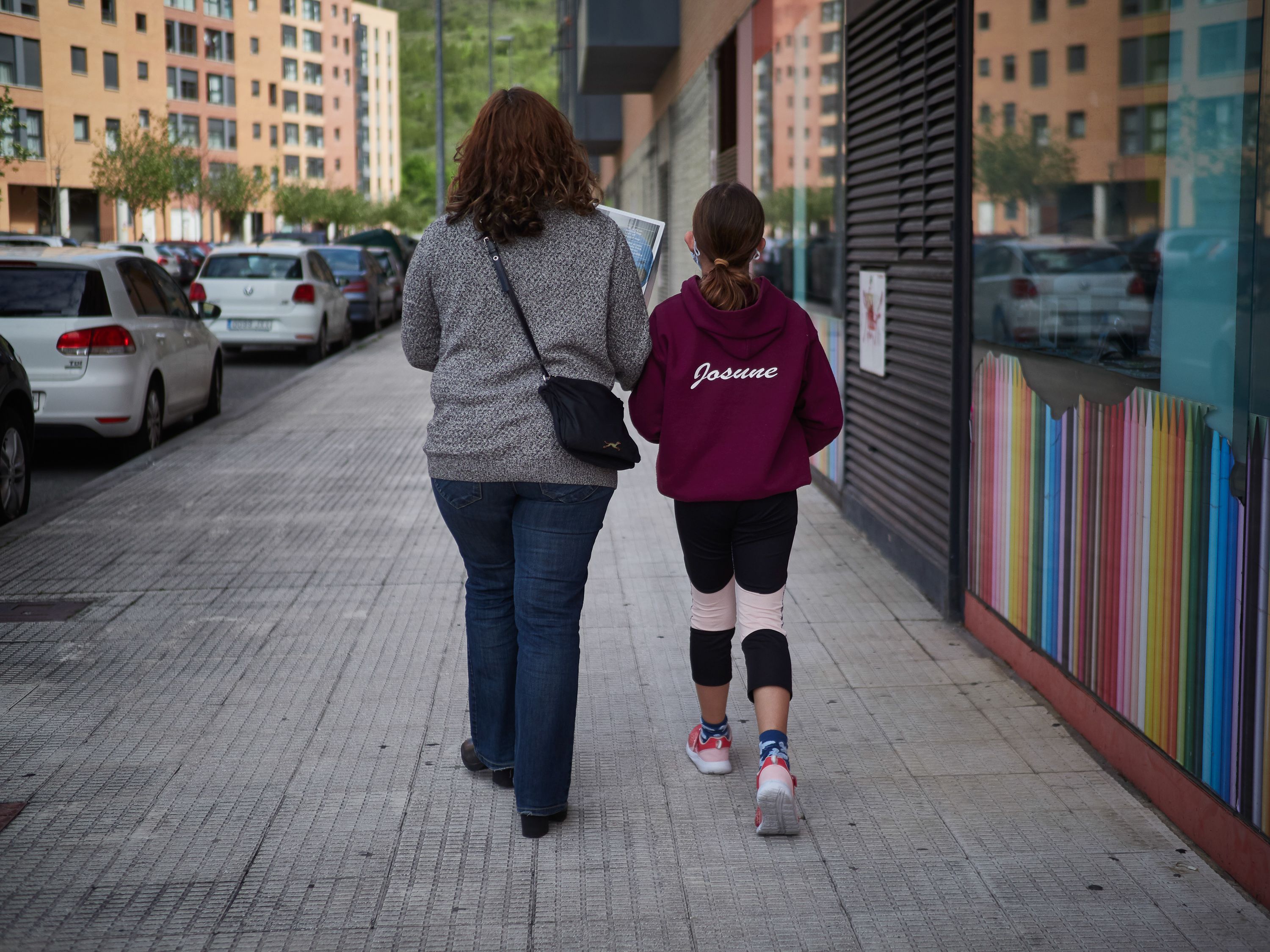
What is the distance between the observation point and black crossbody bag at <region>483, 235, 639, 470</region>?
10.9 feet

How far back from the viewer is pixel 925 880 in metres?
3.31

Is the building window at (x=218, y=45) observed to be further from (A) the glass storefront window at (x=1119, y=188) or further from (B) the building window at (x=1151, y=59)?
(B) the building window at (x=1151, y=59)

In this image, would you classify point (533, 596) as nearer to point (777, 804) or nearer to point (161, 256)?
point (777, 804)

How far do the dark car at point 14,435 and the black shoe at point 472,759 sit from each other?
5.17m

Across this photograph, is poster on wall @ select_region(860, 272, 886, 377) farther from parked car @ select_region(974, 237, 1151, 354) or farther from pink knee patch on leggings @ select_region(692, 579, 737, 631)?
pink knee patch on leggings @ select_region(692, 579, 737, 631)

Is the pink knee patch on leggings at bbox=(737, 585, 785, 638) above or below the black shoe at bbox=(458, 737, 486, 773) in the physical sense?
above

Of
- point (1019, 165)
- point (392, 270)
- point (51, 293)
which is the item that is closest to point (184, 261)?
point (392, 270)

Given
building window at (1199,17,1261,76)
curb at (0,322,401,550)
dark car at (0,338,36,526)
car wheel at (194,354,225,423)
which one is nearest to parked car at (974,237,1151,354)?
building window at (1199,17,1261,76)

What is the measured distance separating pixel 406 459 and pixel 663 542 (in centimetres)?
337

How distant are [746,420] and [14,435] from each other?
6.09m

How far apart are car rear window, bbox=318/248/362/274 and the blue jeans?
21.8m

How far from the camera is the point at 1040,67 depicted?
4840 mm

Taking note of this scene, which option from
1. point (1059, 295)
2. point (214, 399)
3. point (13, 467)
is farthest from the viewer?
point (214, 399)

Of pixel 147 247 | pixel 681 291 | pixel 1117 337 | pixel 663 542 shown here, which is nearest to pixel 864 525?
pixel 663 542
